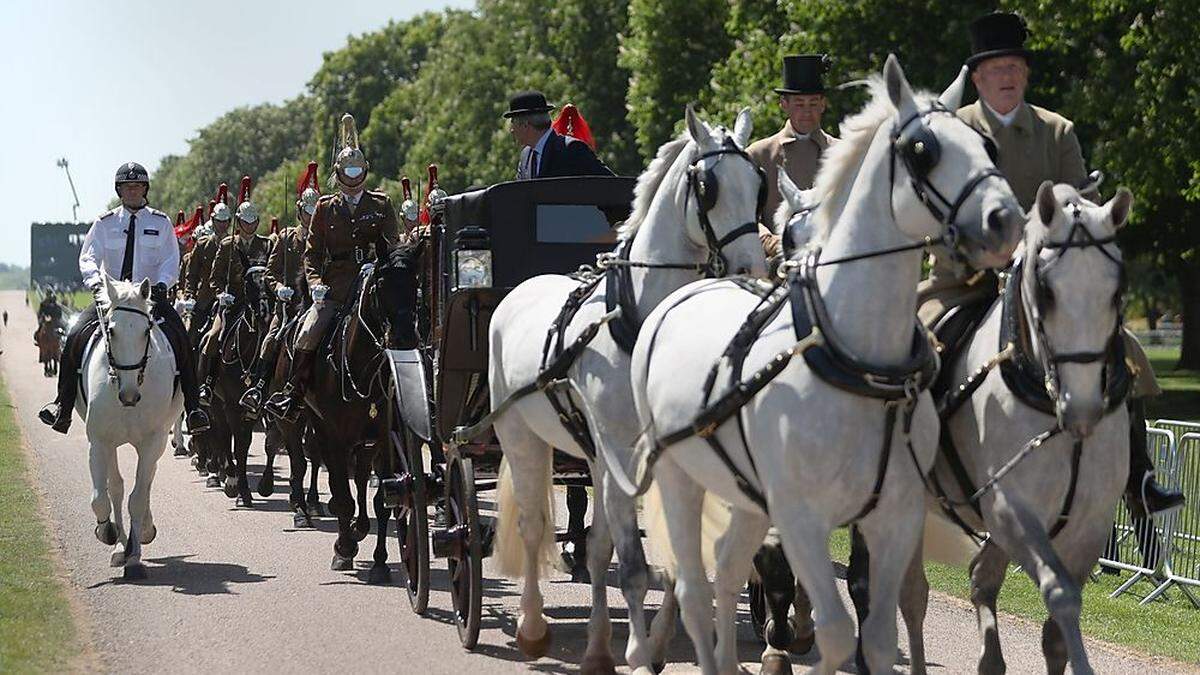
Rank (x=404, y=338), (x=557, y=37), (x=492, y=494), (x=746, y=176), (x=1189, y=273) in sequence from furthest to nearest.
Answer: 1. (x=557, y=37)
2. (x=1189, y=273)
3. (x=492, y=494)
4. (x=404, y=338)
5. (x=746, y=176)

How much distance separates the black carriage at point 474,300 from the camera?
35.4ft

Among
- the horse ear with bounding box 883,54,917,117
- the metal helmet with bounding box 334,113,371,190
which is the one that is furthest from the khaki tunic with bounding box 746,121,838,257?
the metal helmet with bounding box 334,113,371,190

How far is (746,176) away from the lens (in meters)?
8.38

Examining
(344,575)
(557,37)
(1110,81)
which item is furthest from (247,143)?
(344,575)

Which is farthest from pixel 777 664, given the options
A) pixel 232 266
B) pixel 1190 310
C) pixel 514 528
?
pixel 1190 310

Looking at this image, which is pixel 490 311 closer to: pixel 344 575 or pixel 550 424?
pixel 550 424

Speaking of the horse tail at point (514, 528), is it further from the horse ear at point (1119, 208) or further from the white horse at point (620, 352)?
the horse ear at point (1119, 208)

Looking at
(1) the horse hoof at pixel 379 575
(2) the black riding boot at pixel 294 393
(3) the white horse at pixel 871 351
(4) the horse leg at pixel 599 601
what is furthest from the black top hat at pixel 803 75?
(2) the black riding boot at pixel 294 393

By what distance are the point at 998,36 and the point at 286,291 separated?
9580mm

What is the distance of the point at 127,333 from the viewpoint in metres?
13.6

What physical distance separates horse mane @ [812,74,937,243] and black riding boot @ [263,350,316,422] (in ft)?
25.0

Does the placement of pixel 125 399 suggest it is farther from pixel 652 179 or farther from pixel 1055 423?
pixel 1055 423

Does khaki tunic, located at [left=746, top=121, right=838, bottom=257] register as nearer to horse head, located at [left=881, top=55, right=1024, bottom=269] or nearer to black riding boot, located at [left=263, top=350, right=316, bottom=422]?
horse head, located at [left=881, top=55, right=1024, bottom=269]

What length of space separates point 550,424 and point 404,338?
3.31 metres
